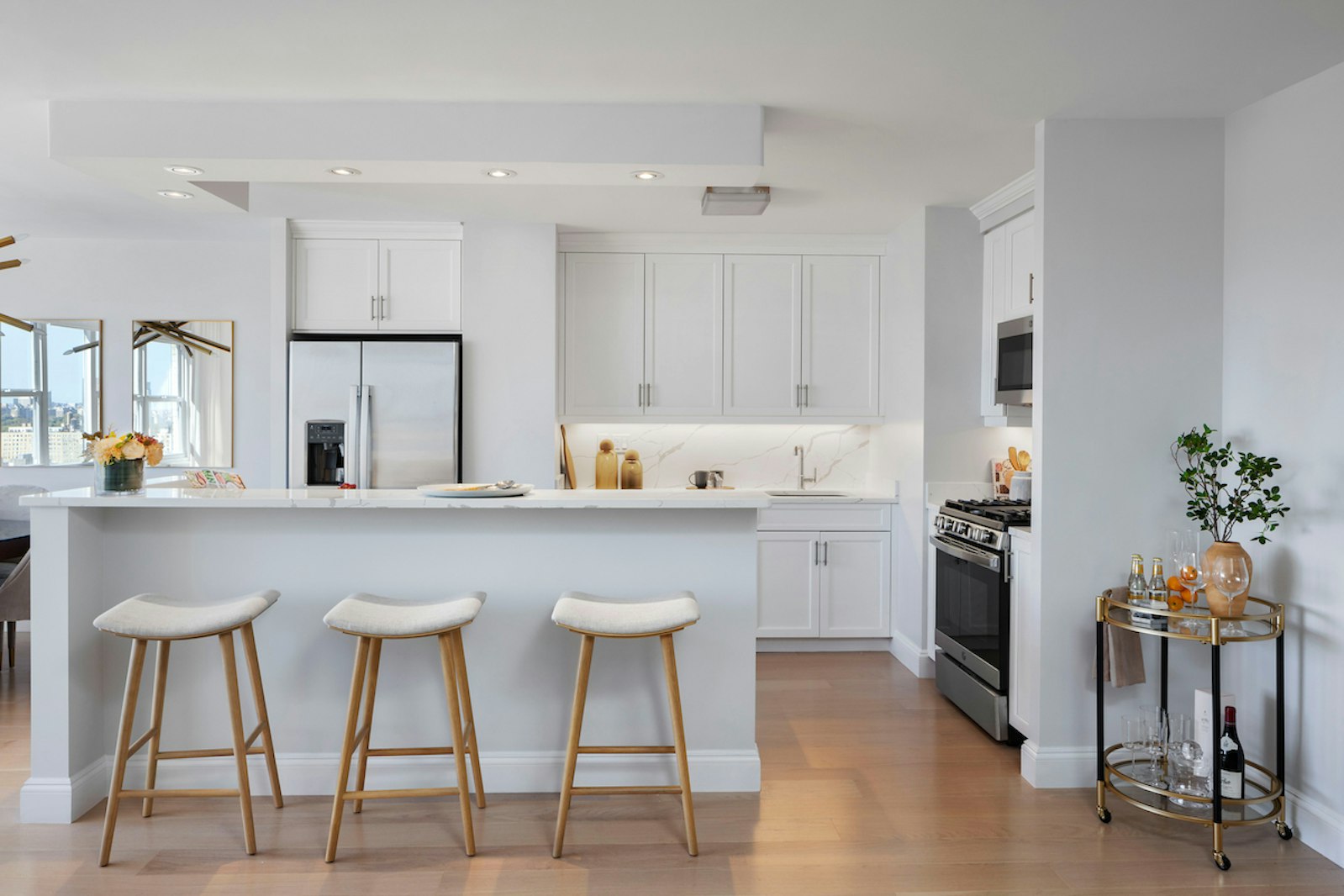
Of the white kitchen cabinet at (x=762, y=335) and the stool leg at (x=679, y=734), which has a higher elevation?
the white kitchen cabinet at (x=762, y=335)

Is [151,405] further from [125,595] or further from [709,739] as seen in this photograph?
[709,739]

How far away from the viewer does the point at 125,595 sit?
3086 millimetres

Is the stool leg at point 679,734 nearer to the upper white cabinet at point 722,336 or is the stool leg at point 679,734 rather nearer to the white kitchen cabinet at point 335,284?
the upper white cabinet at point 722,336

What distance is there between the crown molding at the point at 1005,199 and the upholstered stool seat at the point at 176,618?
10.5ft

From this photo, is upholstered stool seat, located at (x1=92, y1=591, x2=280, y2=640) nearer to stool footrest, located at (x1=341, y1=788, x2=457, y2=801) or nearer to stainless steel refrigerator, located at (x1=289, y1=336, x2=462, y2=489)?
stool footrest, located at (x1=341, y1=788, x2=457, y2=801)

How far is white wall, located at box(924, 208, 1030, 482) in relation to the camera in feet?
15.0

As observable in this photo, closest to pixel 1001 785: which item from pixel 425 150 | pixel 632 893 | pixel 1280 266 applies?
pixel 632 893

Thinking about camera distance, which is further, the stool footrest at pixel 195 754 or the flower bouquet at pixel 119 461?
the flower bouquet at pixel 119 461

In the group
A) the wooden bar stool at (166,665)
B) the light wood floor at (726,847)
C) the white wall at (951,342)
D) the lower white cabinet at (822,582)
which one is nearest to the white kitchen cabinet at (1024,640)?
the light wood floor at (726,847)

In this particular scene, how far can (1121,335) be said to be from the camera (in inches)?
126

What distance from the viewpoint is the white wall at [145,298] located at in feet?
16.9

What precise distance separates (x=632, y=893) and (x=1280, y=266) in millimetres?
2827

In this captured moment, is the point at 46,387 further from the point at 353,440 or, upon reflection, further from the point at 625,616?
the point at 625,616

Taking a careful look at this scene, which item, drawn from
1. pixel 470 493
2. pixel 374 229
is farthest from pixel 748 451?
pixel 470 493
